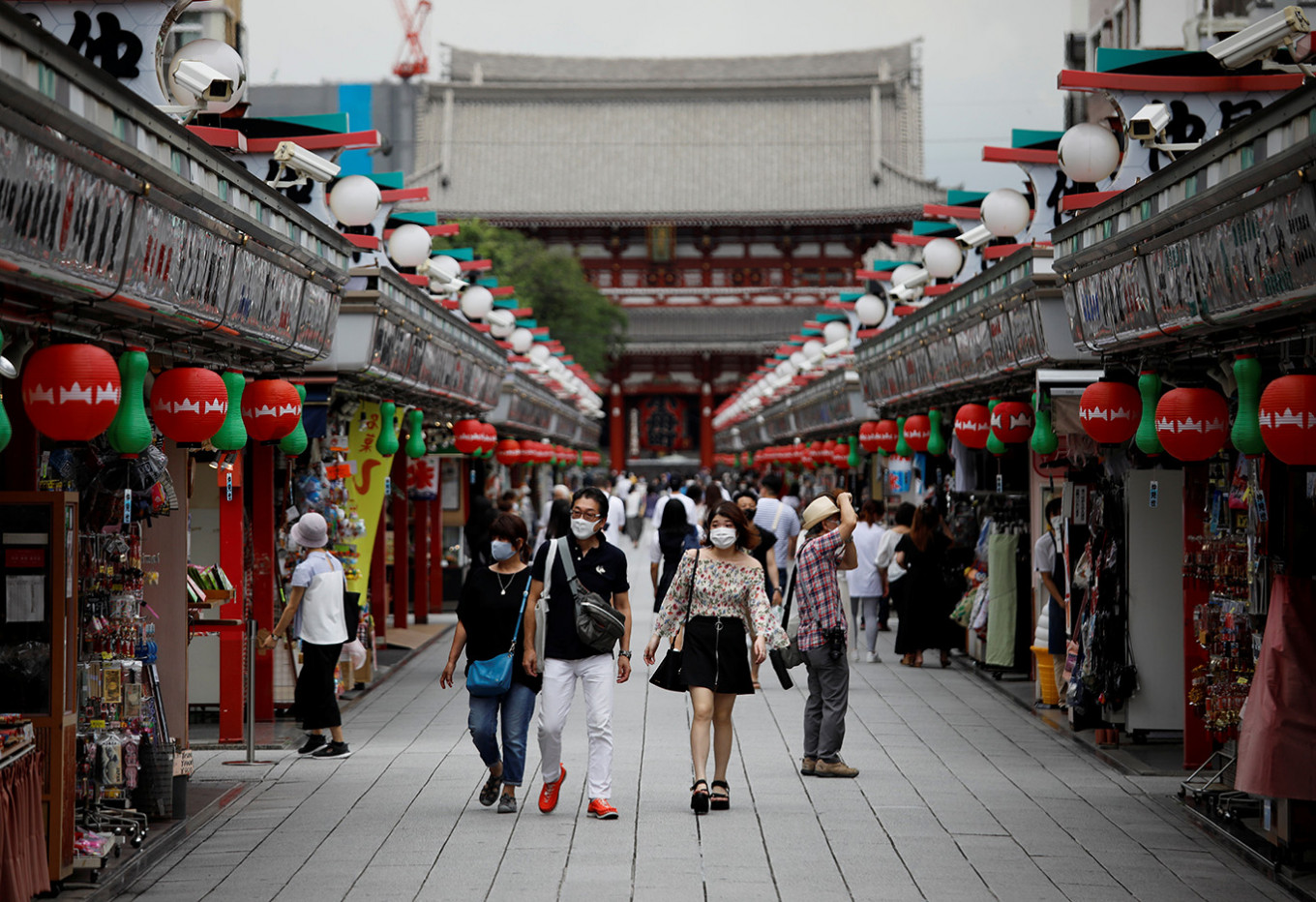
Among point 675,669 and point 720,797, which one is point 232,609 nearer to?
point 675,669

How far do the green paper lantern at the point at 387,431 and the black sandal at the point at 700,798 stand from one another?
18.4ft

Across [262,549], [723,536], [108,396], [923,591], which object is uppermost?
[108,396]

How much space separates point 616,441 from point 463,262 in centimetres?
3556

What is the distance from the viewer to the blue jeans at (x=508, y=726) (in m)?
8.34

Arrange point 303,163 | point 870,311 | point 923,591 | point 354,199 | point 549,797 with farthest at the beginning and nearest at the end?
point 870,311
point 923,591
point 354,199
point 303,163
point 549,797

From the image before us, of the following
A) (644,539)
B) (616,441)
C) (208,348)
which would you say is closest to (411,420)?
(208,348)

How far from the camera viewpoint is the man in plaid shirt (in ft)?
31.1

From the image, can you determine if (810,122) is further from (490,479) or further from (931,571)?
(931,571)

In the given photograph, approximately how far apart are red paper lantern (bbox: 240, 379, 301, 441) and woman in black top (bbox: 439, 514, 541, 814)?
1553 millimetres

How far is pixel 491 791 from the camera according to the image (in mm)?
8555

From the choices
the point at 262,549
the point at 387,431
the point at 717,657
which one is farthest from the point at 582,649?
the point at 387,431

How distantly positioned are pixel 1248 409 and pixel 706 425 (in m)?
48.9

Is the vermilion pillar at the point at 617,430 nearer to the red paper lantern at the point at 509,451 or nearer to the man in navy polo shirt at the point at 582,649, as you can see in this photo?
the red paper lantern at the point at 509,451

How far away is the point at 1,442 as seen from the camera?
16.0ft
